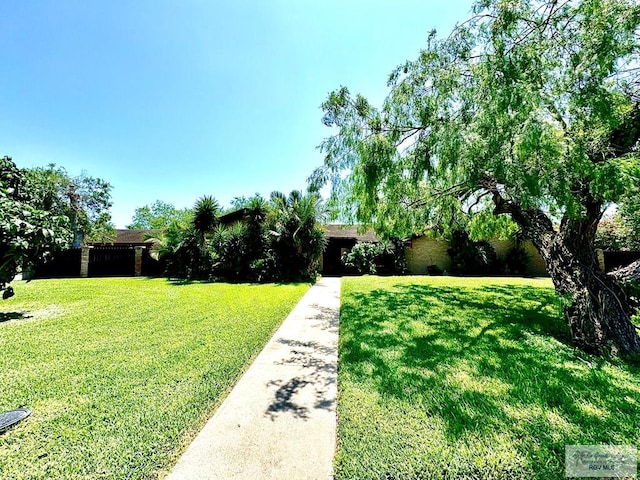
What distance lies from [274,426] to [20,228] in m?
7.89

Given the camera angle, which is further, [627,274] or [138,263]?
[138,263]

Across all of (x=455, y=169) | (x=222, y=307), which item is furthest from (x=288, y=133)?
(x=455, y=169)

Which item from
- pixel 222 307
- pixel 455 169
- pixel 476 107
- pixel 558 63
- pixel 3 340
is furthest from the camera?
pixel 222 307

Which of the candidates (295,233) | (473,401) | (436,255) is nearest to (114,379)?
(473,401)

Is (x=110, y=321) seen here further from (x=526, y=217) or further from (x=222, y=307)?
(x=526, y=217)

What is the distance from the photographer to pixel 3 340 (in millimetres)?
5207

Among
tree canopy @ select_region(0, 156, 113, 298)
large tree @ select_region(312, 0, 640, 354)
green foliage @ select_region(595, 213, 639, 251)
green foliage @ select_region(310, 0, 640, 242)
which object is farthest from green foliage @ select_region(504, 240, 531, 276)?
tree canopy @ select_region(0, 156, 113, 298)

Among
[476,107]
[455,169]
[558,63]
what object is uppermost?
[558,63]

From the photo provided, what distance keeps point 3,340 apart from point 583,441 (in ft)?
29.3

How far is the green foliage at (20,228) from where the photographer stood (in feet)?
20.6

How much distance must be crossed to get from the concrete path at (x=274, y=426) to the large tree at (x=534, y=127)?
12.9ft

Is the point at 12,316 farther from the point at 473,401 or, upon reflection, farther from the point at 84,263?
the point at 84,263

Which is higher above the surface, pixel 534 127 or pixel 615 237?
pixel 534 127

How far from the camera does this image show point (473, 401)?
3184 millimetres
